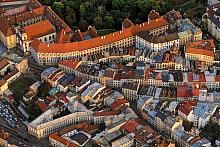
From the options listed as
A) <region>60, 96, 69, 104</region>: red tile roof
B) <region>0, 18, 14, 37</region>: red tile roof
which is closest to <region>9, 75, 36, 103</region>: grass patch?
<region>60, 96, 69, 104</region>: red tile roof

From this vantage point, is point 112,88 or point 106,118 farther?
point 112,88

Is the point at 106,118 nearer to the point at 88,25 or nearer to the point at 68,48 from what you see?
the point at 68,48

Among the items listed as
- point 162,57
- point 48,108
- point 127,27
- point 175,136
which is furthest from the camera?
point 127,27

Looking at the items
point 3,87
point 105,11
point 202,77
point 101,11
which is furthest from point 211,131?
point 105,11

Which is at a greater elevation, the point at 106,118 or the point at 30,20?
the point at 30,20

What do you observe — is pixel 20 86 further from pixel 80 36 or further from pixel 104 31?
pixel 104 31

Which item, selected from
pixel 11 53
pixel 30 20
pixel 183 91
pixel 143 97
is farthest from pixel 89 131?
pixel 30 20
